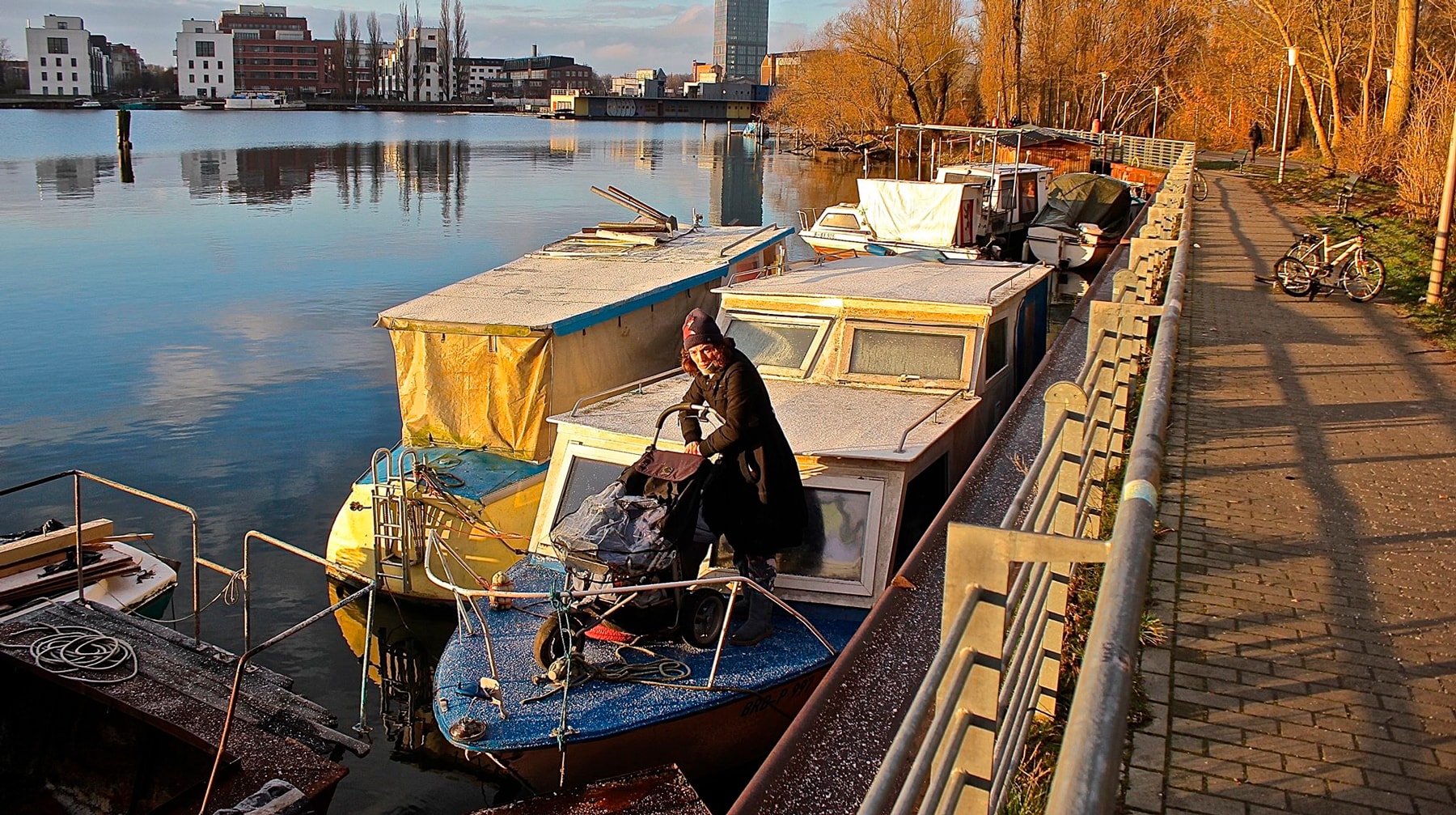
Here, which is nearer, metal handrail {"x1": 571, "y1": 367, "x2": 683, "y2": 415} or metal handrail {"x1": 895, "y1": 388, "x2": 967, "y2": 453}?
metal handrail {"x1": 895, "y1": 388, "x2": 967, "y2": 453}

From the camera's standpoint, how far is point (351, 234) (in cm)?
4072

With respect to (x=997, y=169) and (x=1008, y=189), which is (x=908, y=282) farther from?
(x=997, y=169)

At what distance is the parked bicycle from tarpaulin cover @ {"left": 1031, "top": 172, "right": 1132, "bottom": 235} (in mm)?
11710

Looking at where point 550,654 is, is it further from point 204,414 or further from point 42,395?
point 42,395

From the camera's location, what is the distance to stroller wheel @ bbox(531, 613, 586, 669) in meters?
7.96

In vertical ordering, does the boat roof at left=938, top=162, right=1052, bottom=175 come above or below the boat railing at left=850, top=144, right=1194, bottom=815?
above

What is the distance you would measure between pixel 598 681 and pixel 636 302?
20.5 feet

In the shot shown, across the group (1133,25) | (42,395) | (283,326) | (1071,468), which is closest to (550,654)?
(1071,468)

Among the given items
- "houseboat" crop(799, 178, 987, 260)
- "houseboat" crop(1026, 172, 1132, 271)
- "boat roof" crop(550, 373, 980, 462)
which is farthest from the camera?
"houseboat" crop(1026, 172, 1132, 271)

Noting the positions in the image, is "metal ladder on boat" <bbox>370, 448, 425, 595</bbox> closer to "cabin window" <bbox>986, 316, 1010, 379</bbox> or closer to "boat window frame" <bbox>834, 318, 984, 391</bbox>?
"boat window frame" <bbox>834, 318, 984, 391</bbox>

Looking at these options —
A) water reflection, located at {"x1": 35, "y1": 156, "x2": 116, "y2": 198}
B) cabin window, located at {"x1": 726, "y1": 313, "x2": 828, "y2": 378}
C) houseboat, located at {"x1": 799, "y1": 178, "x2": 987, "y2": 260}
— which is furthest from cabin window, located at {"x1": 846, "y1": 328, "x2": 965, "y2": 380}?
water reflection, located at {"x1": 35, "y1": 156, "x2": 116, "y2": 198}

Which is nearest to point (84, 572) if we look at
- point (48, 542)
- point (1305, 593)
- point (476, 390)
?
point (48, 542)

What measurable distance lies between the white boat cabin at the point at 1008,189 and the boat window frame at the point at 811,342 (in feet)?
58.9

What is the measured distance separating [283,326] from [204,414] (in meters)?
6.76
